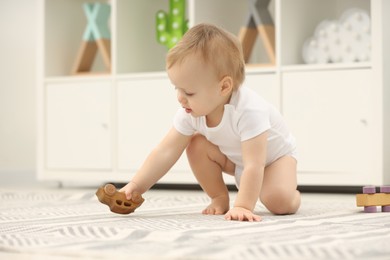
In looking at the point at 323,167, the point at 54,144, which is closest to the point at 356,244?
the point at 323,167

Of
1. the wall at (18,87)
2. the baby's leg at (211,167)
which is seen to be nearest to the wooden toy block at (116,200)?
the baby's leg at (211,167)

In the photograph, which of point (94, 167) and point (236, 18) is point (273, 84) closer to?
point (236, 18)

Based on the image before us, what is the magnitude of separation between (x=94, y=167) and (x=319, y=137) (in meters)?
0.87

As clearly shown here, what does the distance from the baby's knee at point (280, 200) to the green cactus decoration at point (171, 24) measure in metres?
1.38

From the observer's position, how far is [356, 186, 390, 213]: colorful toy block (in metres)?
1.73

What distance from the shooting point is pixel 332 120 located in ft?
8.18

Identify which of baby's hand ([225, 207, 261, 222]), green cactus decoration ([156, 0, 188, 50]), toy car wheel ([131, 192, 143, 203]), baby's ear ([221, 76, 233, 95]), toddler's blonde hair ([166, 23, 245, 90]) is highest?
green cactus decoration ([156, 0, 188, 50])

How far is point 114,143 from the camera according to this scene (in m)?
2.89

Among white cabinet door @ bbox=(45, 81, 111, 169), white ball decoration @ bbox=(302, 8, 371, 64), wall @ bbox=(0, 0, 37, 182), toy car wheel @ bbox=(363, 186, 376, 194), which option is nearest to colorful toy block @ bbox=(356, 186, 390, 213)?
toy car wheel @ bbox=(363, 186, 376, 194)

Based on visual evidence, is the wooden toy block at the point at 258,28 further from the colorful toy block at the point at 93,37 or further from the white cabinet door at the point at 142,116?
the colorful toy block at the point at 93,37

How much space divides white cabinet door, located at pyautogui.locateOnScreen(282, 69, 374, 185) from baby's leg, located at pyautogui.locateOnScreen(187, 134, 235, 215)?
32.2 inches

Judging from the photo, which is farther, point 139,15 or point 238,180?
point 139,15

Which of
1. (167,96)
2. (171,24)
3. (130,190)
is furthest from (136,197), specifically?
(171,24)

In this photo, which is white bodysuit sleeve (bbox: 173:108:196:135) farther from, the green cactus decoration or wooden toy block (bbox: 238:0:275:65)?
the green cactus decoration
